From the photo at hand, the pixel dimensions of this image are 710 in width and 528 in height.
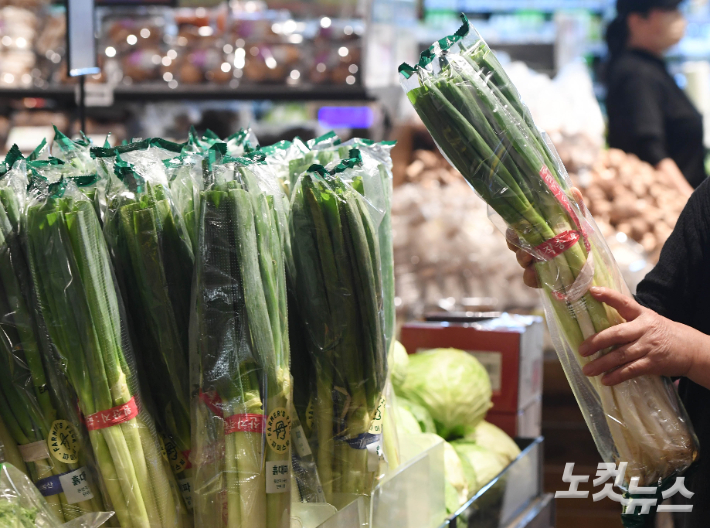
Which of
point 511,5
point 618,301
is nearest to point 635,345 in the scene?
point 618,301

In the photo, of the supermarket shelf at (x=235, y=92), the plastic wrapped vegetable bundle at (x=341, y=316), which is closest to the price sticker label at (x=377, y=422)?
the plastic wrapped vegetable bundle at (x=341, y=316)

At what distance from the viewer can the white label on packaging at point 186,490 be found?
42.4 inches

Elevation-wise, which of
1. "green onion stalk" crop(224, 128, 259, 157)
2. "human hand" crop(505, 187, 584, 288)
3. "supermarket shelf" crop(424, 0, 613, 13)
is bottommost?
"human hand" crop(505, 187, 584, 288)

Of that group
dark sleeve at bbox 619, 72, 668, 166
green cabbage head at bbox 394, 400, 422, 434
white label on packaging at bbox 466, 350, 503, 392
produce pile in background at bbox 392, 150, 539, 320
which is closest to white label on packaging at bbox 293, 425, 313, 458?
green cabbage head at bbox 394, 400, 422, 434

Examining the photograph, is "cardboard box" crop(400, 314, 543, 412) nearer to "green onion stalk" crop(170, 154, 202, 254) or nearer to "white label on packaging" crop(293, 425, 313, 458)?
"white label on packaging" crop(293, 425, 313, 458)

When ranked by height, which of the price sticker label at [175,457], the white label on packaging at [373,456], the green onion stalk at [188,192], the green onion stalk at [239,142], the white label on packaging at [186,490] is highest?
the green onion stalk at [239,142]

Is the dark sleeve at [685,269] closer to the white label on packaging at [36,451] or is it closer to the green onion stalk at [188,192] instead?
the green onion stalk at [188,192]

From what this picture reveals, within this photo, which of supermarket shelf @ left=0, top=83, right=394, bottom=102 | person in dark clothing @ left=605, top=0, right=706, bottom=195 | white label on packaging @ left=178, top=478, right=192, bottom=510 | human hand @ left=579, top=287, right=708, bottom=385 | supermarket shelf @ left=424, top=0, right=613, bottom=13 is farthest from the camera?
supermarket shelf @ left=424, top=0, right=613, bottom=13

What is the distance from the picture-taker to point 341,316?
3.57 feet

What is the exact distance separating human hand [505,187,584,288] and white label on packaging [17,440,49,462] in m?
0.80

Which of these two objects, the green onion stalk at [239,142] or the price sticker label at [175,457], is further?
the green onion stalk at [239,142]

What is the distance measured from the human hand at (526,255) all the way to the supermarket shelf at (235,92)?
2999mm

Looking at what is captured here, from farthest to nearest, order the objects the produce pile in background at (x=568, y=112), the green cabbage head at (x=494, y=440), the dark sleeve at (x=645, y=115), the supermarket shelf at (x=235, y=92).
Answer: the dark sleeve at (x=645, y=115) < the supermarket shelf at (x=235, y=92) < the produce pile in background at (x=568, y=112) < the green cabbage head at (x=494, y=440)

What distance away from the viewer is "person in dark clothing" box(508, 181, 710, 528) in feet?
4.07
